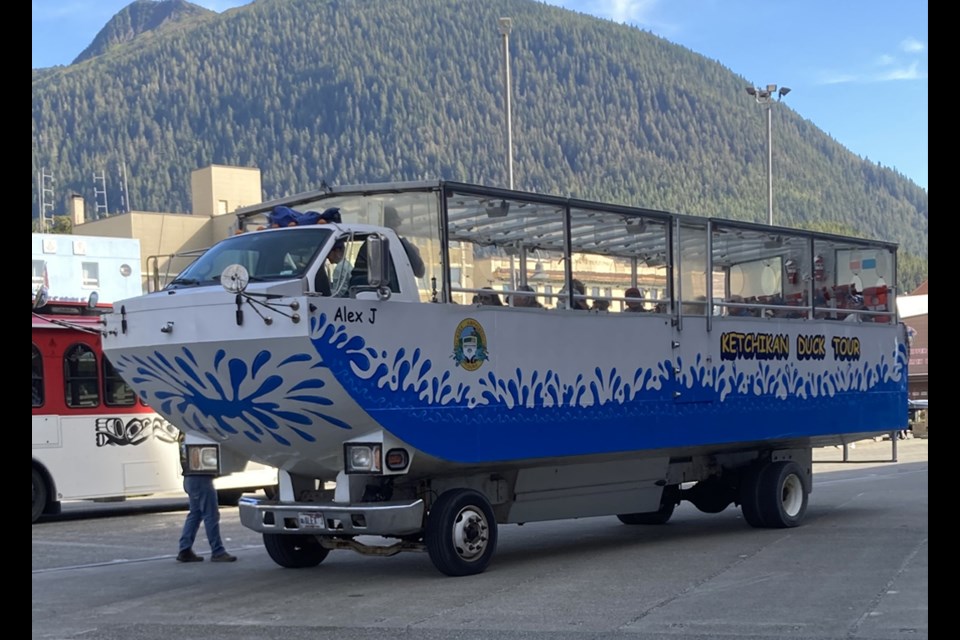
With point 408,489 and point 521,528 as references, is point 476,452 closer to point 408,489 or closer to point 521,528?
point 408,489

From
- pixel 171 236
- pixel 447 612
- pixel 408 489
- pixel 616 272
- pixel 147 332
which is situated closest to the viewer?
pixel 447 612

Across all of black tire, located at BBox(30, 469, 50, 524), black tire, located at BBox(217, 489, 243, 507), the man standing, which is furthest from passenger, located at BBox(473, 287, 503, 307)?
black tire, located at BBox(217, 489, 243, 507)

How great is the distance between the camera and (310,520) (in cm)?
1127

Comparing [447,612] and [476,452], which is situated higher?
[476,452]

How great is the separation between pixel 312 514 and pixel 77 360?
912cm

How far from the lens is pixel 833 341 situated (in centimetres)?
1625

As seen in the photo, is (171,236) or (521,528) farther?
(171,236)

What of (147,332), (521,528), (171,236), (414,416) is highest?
(171,236)

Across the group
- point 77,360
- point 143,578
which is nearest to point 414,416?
point 143,578

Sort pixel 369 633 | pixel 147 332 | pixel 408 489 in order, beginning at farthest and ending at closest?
pixel 408 489, pixel 147 332, pixel 369 633

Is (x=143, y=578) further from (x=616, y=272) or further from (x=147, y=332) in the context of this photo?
(x=616, y=272)

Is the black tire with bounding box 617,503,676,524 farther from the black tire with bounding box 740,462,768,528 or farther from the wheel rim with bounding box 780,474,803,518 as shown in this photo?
the wheel rim with bounding box 780,474,803,518

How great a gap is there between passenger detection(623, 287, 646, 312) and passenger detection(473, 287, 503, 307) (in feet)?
Result: 6.47

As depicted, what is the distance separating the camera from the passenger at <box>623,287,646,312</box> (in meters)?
13.6
